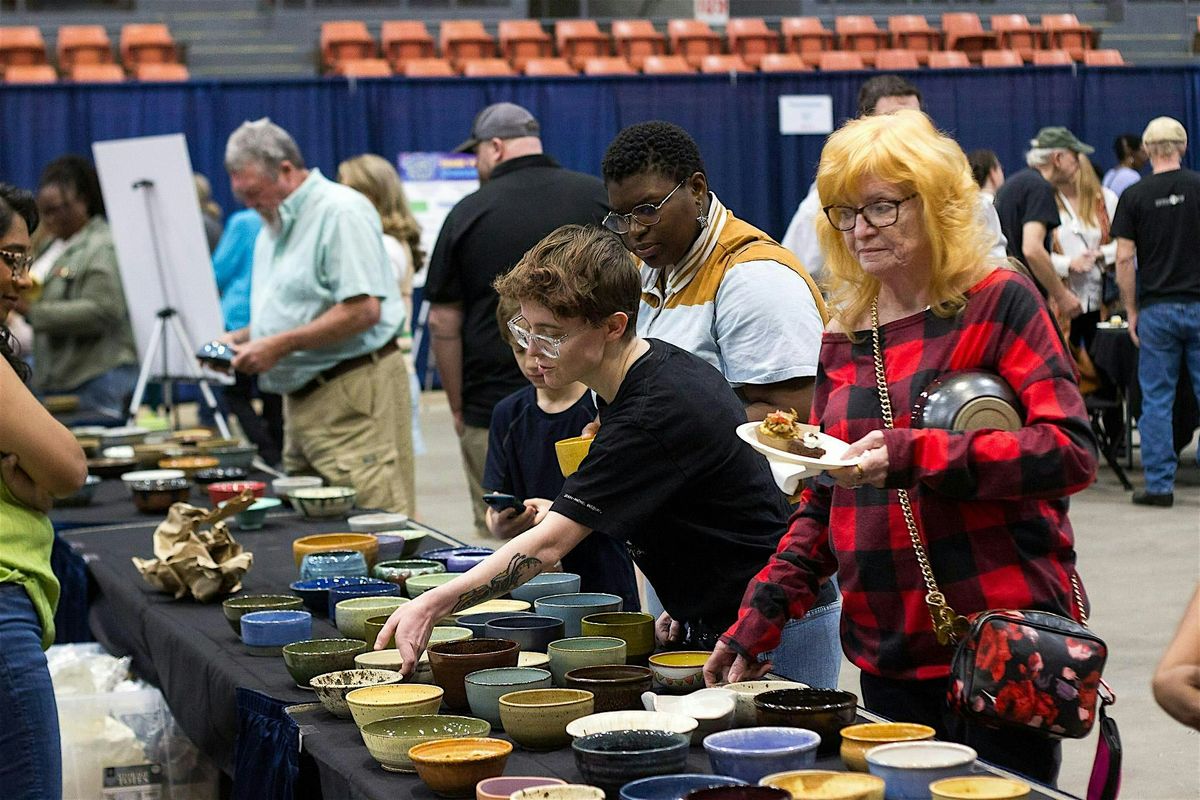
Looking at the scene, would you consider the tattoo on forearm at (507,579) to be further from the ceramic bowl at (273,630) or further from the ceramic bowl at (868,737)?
the ceramic bowl at (868,737)

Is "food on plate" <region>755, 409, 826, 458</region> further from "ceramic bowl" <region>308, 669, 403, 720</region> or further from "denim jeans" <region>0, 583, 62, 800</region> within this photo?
"denim jeans" <region>0, 583, 62, 800</region>

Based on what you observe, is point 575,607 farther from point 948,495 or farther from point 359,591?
point 948,495

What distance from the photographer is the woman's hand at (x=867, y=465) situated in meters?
1.71

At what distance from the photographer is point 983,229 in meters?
1.90

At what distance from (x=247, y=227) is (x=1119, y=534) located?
427 centimetres

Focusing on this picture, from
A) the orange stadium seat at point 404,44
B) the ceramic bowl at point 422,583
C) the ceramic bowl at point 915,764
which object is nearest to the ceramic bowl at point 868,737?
the ceramic bowl at point 915,764

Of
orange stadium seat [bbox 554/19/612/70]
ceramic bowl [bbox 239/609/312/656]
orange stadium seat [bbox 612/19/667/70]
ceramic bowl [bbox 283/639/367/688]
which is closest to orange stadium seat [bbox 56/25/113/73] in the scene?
orange stadium seat [bbox 554/19/612/70]

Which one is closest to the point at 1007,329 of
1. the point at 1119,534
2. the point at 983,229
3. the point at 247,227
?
the point at 983,229

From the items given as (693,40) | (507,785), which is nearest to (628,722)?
(507,785)

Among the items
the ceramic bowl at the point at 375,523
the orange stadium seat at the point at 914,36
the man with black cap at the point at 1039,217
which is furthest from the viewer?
→ the orange stadium seat at the point at 914,36

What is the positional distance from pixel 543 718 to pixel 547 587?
28.1 inches

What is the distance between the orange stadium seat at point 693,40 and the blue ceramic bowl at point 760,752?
1304cm

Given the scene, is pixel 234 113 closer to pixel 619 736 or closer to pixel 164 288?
pixel 164 288

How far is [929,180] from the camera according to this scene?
6.10ft
